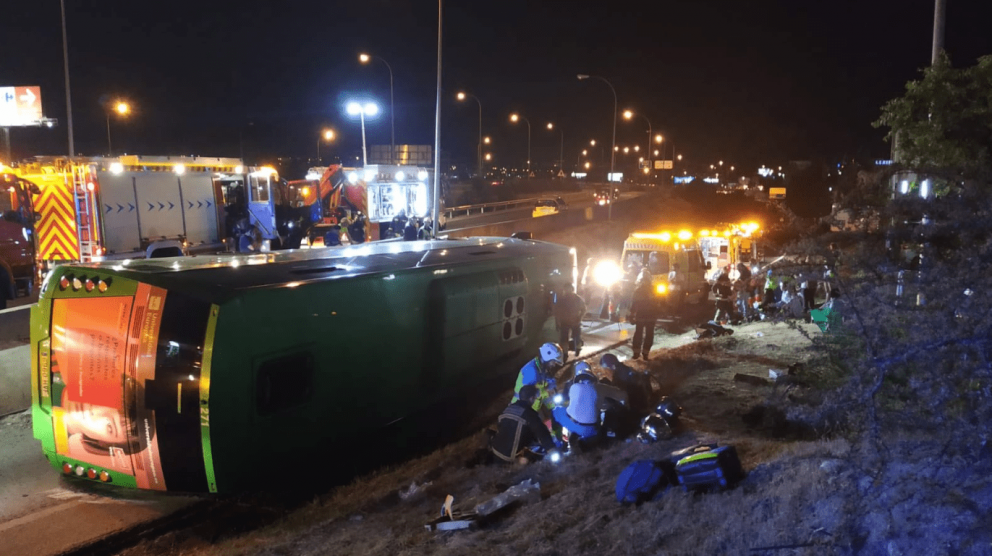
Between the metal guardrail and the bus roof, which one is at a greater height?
the bus roof

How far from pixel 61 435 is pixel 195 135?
267ft

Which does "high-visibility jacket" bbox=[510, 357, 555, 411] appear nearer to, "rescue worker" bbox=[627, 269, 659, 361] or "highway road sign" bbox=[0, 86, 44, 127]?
"rescue worker" bbox=[627, 269, 659, 361]

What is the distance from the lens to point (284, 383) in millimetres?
6457

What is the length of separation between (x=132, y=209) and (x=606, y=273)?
430 inches

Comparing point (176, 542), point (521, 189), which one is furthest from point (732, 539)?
point (521, 189)

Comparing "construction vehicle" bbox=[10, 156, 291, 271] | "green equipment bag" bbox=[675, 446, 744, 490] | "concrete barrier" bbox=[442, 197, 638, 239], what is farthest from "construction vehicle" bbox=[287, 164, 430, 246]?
"green equipment bag" bbox=[675, 446, 744, 490]

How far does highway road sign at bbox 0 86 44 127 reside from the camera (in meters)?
36.5

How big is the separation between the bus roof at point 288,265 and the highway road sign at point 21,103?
34971 mm

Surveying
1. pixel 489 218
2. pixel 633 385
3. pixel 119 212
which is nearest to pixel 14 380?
pixel 119 212

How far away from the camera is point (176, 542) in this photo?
6.10m

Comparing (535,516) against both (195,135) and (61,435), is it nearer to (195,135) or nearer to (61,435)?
(61,435)

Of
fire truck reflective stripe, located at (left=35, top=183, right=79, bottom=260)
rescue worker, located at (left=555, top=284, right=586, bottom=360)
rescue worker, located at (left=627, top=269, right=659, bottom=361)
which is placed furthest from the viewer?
fire truck reflective stripe, located at (left=35, top=183, right=79, bottom=260)

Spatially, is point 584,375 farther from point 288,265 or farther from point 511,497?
point 288,265

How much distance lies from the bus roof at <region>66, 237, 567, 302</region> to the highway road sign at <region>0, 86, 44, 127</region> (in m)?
35.0
